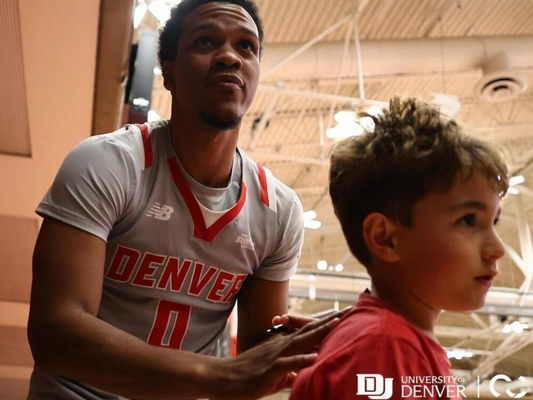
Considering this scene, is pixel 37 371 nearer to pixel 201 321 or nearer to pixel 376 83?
pixel 201 321

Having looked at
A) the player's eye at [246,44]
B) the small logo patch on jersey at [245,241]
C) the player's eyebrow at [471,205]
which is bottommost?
the player's eyebrow at [471,205]

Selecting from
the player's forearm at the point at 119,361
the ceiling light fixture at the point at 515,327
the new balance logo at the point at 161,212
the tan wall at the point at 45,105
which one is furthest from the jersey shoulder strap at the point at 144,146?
the ceiling light fixture at the point at 515,327

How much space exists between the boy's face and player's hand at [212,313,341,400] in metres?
0.18

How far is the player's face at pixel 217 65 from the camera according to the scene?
1.71 metres

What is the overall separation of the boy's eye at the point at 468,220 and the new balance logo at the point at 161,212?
0.74m

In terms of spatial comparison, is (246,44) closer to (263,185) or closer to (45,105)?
(263,185)

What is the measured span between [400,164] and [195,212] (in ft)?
2.05

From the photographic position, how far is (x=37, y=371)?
1644 mm

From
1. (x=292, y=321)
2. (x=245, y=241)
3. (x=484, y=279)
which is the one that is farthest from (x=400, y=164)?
(x=245, y=241)

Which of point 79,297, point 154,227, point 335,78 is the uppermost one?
point 335,78

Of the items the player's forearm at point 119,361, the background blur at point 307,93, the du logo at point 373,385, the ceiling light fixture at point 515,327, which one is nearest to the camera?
the du logo at point 373,385

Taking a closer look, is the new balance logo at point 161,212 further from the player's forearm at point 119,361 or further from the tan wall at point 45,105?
the tan wall at point 45,105

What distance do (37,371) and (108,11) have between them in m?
2.10

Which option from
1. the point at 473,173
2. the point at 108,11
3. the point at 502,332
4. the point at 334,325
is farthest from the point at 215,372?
the point at 502,332
